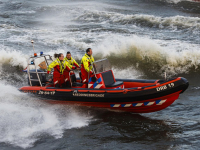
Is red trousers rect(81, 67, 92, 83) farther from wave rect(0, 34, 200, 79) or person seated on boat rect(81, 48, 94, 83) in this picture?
wave rect(0, 34, 200, 79)

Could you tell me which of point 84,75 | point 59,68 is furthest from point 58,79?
point 84,75

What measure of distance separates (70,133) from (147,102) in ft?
6.82

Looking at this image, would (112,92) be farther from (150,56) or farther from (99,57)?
(99,57)

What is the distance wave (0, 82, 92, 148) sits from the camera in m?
6.72

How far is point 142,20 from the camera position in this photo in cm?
2114

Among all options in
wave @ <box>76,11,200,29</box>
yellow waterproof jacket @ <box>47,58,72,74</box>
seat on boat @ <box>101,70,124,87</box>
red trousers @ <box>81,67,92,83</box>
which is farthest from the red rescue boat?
wave @ <box>76,11,200,29</box>

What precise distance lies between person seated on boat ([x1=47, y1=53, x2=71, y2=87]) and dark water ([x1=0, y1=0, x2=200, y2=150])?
69 cm

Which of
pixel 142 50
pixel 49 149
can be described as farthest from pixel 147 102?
pixel 142 50

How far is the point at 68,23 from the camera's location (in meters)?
22.1

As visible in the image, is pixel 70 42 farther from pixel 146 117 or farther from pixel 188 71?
pixel 146 117

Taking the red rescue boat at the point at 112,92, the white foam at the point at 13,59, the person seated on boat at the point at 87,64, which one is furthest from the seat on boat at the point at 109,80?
the white foam at the point at 13,59

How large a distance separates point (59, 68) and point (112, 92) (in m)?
1.70

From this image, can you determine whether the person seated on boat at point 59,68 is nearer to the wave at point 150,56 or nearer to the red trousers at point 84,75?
the red trousers at point 84,75

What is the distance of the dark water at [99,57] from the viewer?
21.7ft
